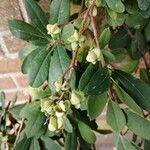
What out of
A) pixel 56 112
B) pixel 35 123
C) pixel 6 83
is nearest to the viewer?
pixel 56 112

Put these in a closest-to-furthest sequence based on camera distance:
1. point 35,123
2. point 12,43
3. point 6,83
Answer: point 35,123
point 12,43
point 6,83

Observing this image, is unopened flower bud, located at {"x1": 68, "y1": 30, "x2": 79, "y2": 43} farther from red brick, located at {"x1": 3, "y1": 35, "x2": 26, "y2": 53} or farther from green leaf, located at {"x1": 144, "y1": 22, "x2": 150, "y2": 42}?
red brick, located at {"x1": 3, "y1": 35, "x2": 26, "y2": 53}

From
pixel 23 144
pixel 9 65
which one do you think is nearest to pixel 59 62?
pixel 23 144

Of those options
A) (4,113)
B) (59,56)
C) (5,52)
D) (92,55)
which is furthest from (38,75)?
(5,52)

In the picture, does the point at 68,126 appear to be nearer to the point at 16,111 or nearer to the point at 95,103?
the point at 95,103

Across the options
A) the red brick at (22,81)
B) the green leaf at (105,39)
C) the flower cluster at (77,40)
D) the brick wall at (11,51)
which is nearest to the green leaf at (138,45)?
the brick wall at (11,51)

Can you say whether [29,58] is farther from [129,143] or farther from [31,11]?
[129,143]

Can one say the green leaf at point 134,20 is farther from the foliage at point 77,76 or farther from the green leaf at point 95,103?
the green leaf at point 95,103

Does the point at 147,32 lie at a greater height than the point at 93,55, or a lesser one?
lesser
